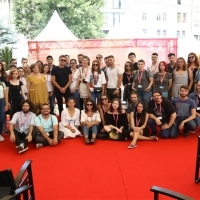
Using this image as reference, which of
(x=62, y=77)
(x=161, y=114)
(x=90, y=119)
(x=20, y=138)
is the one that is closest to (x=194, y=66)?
(x=161, y=114)

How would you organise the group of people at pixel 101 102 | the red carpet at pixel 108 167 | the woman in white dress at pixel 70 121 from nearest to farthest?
the red carpet at pixel 108 167 → the group of people at pixel 101 102 → the woman in white dress at pixel 70 121

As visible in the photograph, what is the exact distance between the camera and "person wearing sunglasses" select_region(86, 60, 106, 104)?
17.6 ft

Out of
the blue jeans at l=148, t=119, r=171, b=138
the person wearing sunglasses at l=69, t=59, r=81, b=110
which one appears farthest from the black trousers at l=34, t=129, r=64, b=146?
the blue jeans at l=148, t=119, r=171, b=138

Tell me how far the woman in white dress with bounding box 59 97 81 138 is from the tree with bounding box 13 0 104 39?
616 inches

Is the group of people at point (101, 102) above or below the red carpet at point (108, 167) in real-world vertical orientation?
above

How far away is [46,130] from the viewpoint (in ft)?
15.5

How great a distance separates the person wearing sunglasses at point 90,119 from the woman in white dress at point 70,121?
0.18 meters

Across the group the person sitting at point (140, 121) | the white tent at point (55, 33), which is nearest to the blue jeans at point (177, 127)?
the person sitting at point (140, 121)

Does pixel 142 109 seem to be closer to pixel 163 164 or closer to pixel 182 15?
pixel 163 164

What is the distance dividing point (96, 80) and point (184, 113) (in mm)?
1762

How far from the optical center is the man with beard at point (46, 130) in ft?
15.1

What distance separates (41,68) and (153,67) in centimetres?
234

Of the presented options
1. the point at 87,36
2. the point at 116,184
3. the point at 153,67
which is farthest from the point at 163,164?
the point at 87,36

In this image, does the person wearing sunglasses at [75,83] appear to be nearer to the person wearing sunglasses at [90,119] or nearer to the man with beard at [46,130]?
the person wearing sunglasses at [90,119]
